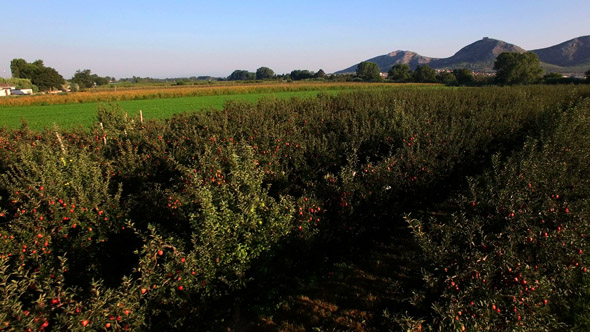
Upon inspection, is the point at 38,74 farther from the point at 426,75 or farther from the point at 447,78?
the point at 447,78

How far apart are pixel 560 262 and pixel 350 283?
277 cm

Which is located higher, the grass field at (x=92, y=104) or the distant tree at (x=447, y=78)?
the distant tree at (x=447, y=78)

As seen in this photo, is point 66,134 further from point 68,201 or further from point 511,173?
point 511,173

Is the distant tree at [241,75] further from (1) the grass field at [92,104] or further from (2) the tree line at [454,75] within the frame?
(1) the grass field at [92,104]

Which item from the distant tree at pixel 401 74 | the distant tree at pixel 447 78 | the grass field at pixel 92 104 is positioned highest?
the distant tree at pixel 401 74

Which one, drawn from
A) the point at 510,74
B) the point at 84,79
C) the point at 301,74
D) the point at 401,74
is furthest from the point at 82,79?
the point at 510,74

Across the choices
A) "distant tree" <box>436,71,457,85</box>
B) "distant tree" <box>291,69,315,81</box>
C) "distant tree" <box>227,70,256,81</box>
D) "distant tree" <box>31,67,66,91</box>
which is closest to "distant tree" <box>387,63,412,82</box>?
"distant tree" <box>436,71,457,85</box>

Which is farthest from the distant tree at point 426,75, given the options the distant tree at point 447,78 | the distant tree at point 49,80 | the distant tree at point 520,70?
the distant tree at point 49,80

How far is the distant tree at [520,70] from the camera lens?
66750 millimetres

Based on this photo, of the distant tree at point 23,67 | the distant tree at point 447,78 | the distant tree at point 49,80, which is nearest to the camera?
the distant tree at point 447,78

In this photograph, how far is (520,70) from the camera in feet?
220

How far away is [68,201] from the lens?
4273 mm

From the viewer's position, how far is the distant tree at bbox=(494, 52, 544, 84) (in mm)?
66750

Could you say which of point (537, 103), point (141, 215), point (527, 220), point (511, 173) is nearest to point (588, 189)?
point (511, 173)
